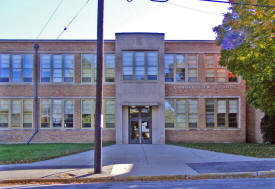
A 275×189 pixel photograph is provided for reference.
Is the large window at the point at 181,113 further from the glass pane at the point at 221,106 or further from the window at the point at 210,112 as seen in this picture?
the glass pane at the point at 221,106

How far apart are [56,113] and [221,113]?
41.9 feet

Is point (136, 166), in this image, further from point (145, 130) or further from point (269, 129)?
point (269, 129)

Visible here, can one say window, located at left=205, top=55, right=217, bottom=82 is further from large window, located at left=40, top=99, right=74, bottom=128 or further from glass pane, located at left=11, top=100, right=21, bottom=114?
glass pane, located at left=11, top=100, right=21, bottom=114

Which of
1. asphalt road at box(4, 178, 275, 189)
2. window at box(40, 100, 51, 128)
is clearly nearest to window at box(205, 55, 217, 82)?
asphalt road at box(4, 178, 275, 189)

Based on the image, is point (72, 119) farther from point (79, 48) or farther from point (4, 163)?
point (4, 163)

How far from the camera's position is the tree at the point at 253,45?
12.8m

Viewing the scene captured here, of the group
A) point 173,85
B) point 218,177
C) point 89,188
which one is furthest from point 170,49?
point 89,188

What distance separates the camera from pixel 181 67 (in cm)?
1981

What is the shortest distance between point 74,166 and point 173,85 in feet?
36.9

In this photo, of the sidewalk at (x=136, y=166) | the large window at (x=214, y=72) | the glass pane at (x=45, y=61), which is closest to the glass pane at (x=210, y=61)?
the large window at (x=214, y=72)

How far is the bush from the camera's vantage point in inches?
696

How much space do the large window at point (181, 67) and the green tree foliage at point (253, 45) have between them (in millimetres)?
4552

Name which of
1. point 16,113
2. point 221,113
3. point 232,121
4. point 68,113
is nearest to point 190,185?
point 221,113

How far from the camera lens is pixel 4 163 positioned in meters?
11.0
